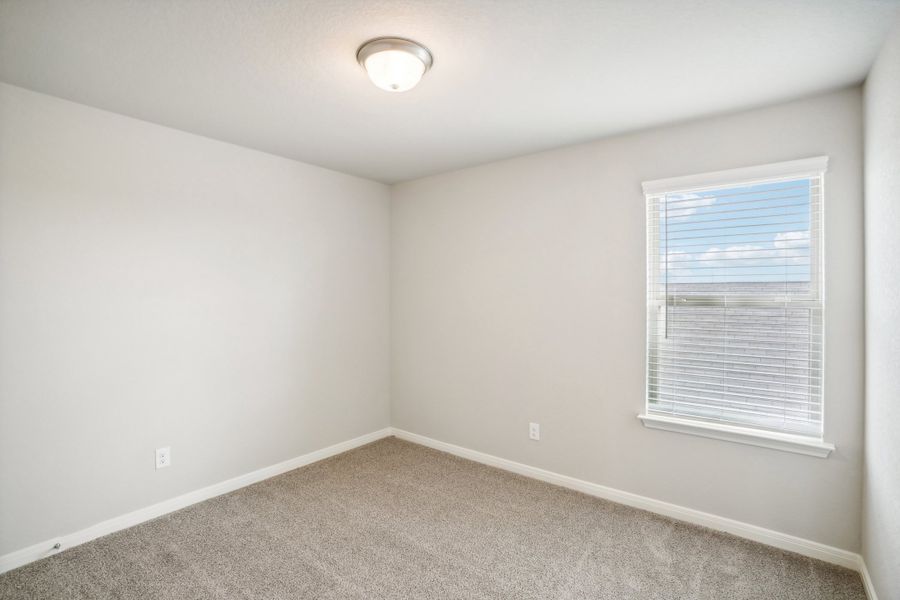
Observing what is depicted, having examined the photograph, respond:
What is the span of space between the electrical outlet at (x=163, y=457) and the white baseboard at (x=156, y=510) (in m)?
0.23

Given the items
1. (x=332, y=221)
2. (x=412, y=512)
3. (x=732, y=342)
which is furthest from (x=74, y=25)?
(x=732, y=342)

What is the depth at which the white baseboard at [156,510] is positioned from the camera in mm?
2260

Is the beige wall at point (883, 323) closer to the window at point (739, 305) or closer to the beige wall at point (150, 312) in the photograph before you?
the window at point (739, 305)

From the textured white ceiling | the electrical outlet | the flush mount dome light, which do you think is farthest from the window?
the electrical outlet

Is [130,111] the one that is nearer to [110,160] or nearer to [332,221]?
[110,160]

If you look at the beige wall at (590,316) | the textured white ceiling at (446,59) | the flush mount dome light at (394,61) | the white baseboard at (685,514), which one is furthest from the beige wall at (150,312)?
the flush mount dome light at (394,61)

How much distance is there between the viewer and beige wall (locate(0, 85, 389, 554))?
89.5 inches

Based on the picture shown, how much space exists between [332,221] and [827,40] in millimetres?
3217

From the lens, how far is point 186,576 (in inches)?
85.4

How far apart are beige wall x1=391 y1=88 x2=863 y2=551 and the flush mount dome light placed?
5.15 ft

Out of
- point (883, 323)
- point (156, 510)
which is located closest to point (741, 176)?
point (883, 323)

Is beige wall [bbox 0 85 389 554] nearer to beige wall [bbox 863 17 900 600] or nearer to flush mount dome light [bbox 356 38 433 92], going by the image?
flush mount dome light [bbox 356 38 433 92]

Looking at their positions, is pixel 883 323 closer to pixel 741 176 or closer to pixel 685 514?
pixel 741 176

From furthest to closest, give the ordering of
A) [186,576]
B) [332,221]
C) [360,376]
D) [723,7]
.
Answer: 1. [360,376]
2. [332,221]
3. [186,576]
4. [723,7]
